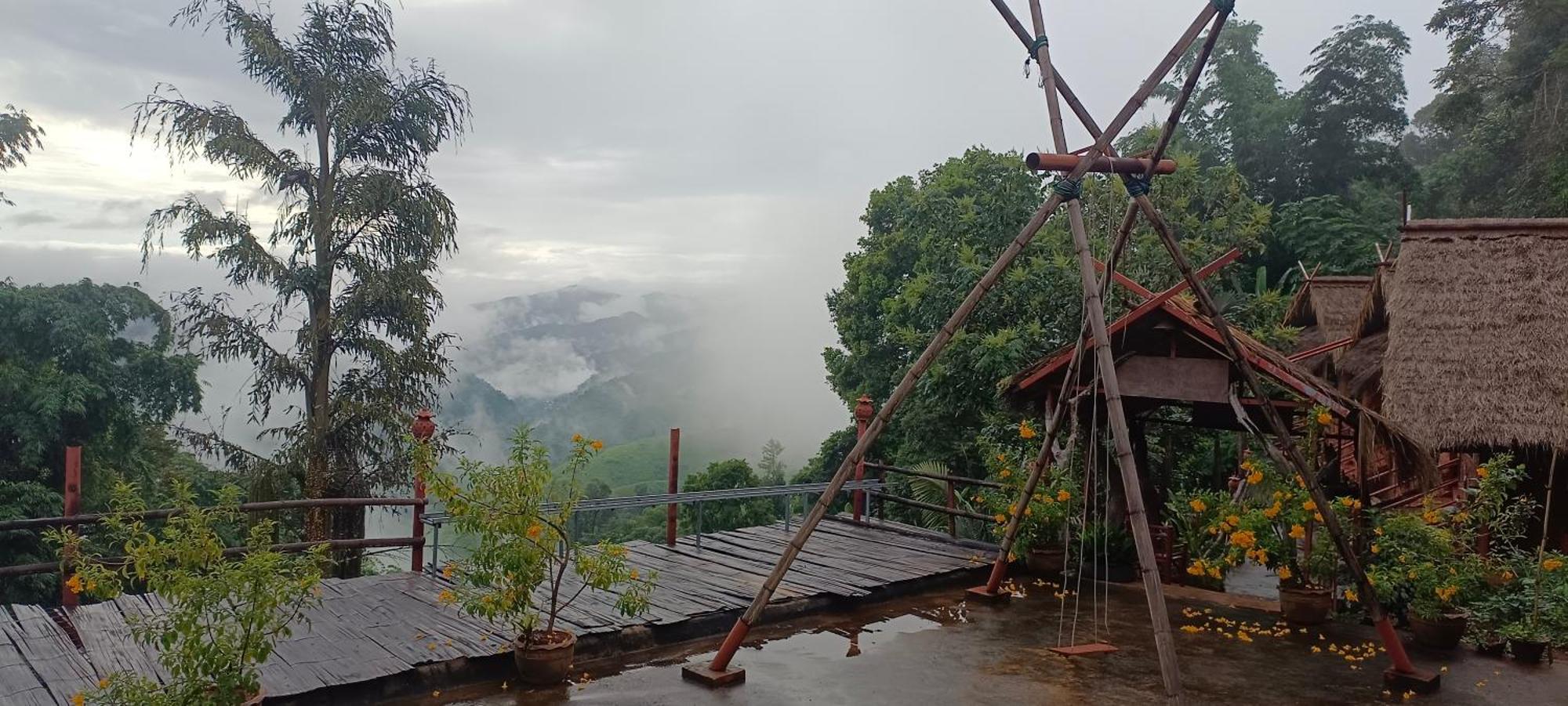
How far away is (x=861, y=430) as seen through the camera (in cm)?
1134

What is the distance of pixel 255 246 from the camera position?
1437 centimetres

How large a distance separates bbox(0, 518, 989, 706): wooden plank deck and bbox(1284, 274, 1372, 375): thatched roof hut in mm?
10797

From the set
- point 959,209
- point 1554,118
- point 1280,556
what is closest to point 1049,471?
point 1280,556

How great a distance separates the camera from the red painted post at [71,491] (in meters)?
7.22

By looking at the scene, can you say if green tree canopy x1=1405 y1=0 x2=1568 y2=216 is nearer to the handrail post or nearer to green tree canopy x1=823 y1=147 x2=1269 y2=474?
green tree canopy x1=823 y1=147 x2=1269 y2=474

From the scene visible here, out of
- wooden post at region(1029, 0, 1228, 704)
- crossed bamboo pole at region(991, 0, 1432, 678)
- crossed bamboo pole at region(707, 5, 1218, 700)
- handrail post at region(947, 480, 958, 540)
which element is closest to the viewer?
wooden post at region(1029, 0, 1228, 704)

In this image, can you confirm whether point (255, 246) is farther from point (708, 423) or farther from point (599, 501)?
point (708, 423)

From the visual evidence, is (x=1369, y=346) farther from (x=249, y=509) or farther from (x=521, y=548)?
(x=249, y=509)

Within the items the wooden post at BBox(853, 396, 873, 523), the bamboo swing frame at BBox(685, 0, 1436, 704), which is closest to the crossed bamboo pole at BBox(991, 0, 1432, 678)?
the bamboo swing frame at BBox(685, 0, 1436, 704)

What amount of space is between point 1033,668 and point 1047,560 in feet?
9.75

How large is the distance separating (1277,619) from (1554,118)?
2034 cm

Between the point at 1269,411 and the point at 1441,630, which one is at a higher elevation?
the point at 1269,411

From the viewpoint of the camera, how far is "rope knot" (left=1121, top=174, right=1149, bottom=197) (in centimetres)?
685

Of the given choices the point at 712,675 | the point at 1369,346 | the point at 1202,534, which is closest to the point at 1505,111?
the point at 1369,346
